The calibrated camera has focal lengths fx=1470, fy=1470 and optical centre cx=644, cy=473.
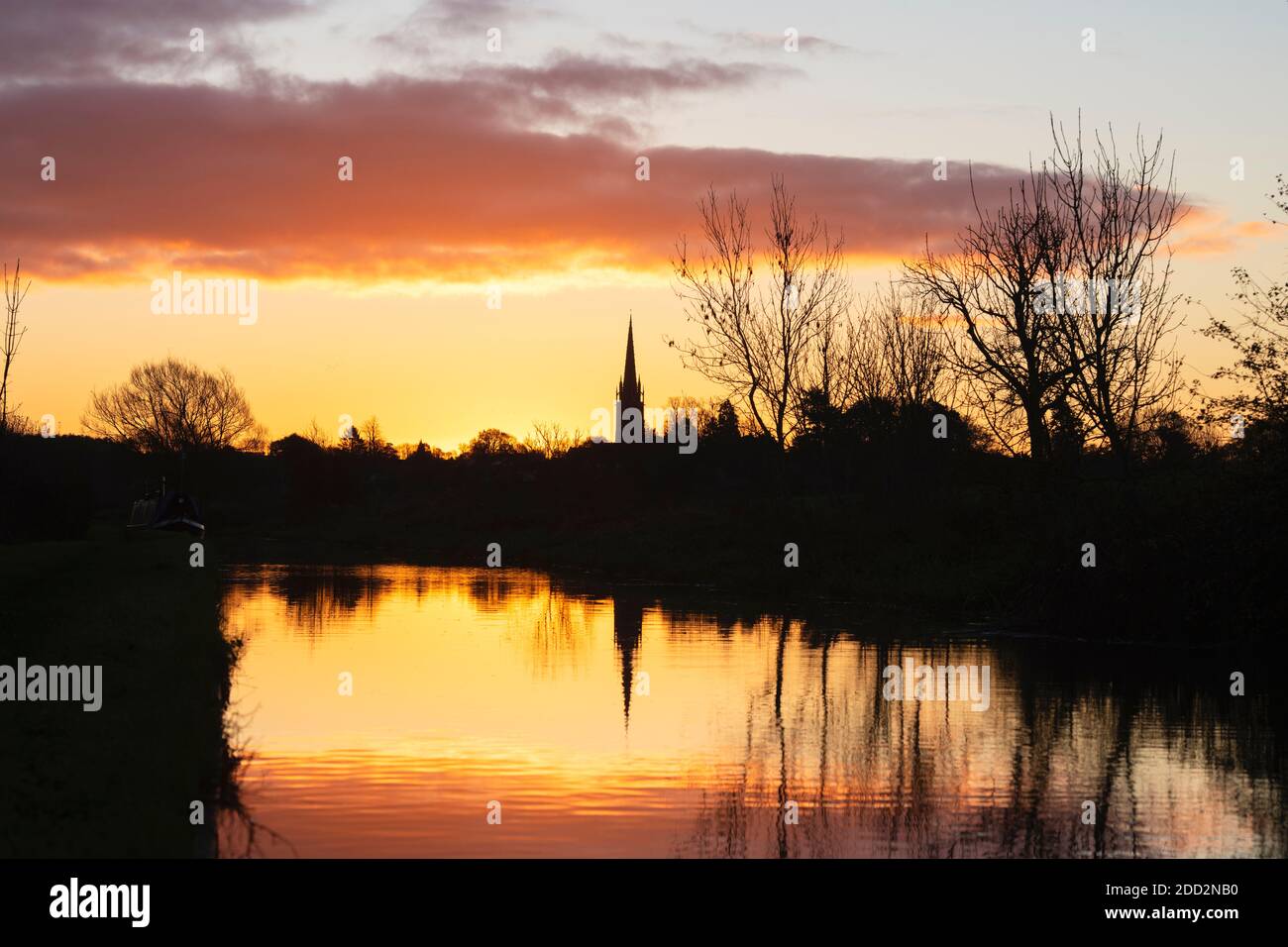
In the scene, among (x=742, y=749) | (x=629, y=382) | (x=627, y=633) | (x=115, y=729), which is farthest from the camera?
(x=629, y=382)

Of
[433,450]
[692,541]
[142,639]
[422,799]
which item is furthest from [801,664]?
[433,450]

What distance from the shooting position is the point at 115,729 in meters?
13.7

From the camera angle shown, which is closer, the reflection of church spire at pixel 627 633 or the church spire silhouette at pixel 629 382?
the reflection of church spire at pixel 627 633

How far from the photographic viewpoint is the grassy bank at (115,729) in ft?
34.8

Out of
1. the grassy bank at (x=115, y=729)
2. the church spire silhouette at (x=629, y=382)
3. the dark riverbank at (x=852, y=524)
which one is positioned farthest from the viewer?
the church spire silhouette at (x=629, y=382)

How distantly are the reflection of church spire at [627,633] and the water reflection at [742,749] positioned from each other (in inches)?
5.1

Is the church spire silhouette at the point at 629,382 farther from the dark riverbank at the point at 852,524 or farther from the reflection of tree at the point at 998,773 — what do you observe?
the reflection of tree at the point at 998,773

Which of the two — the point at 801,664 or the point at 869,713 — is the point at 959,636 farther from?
the point at 869,713

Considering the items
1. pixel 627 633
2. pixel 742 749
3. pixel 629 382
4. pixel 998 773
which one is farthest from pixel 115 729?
pixel 629 382

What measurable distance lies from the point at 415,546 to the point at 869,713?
227ft

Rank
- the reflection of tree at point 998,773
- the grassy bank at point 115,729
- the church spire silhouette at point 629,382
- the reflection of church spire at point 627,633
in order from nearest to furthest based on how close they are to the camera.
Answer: the grassy bank at point 115,729 → the reflection of tree at point 998,773 → the reflection of church spire at point 627,633 → the church spire silhouette at point 629,382

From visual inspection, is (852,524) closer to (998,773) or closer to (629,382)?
(998,773)

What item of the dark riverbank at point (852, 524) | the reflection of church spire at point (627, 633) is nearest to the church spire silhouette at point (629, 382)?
the dark riverbank at point (852, 524)

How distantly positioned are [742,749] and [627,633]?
1539cm
